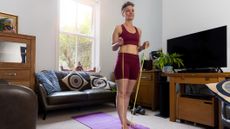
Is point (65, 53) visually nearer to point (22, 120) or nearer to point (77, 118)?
point (77, 118)

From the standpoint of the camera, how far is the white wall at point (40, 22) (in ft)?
10.8

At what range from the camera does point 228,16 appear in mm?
2613

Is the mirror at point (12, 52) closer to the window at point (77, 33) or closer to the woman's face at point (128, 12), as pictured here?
the window at point (77, 33)

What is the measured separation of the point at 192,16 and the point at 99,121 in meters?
2.31

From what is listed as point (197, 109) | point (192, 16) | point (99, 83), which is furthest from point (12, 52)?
point (192, 16)

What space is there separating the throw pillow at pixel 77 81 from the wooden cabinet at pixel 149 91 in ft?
3.59

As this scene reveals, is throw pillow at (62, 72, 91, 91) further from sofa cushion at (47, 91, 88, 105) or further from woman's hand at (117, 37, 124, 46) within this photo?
woman's hand at (117, 37, 124, 46)

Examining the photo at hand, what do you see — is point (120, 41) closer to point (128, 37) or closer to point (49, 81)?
point (128, 37)

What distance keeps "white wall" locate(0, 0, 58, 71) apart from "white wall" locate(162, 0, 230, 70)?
7.36ft

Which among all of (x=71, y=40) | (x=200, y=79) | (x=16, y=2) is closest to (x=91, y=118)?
(x=200, y=79)

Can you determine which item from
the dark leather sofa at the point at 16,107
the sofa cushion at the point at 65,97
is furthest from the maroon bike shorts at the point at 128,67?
the sofa cushion at the point at 65,97

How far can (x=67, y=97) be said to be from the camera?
9.55 ft

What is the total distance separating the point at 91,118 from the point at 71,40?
2008mm

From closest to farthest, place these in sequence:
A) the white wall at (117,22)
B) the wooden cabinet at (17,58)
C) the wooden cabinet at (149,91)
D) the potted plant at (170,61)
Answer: the wooden cabinet at (17,58)
the potted plant at (170,61)
the wooden cabinet at (149,91)
the white wall at (117,22)
